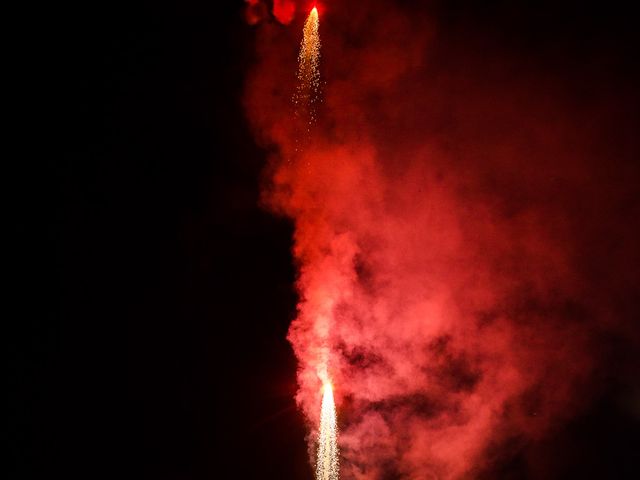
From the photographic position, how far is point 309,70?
20.5 feet

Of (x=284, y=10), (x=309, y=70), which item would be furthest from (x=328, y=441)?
(x=284, y=10)

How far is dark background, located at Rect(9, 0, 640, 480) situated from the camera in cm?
623

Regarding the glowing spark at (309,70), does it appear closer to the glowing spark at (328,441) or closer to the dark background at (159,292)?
the dark background at (159,292)

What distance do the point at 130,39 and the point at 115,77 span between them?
1.78 ft

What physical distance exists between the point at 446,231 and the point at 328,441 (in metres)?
3.59

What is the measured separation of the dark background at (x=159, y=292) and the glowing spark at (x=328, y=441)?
26 centimetres

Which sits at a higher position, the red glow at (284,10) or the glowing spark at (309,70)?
the red glow at (284,10)

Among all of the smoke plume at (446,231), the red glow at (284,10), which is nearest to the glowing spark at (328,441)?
the smoke plume at (446,231)

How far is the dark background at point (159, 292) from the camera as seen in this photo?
6.23 m

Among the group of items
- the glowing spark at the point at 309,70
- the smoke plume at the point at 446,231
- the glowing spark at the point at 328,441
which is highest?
the glowing spark at the point at 309,70

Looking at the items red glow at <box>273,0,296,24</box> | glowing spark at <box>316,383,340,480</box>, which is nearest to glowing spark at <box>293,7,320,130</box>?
red glow at <box>273,0,296,24</box>

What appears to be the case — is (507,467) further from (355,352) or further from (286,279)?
(286,279)

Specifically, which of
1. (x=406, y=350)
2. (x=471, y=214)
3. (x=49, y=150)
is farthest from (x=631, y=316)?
(x=49, y=150)

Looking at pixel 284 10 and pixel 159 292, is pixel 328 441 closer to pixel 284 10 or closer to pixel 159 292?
pixel 159 292
